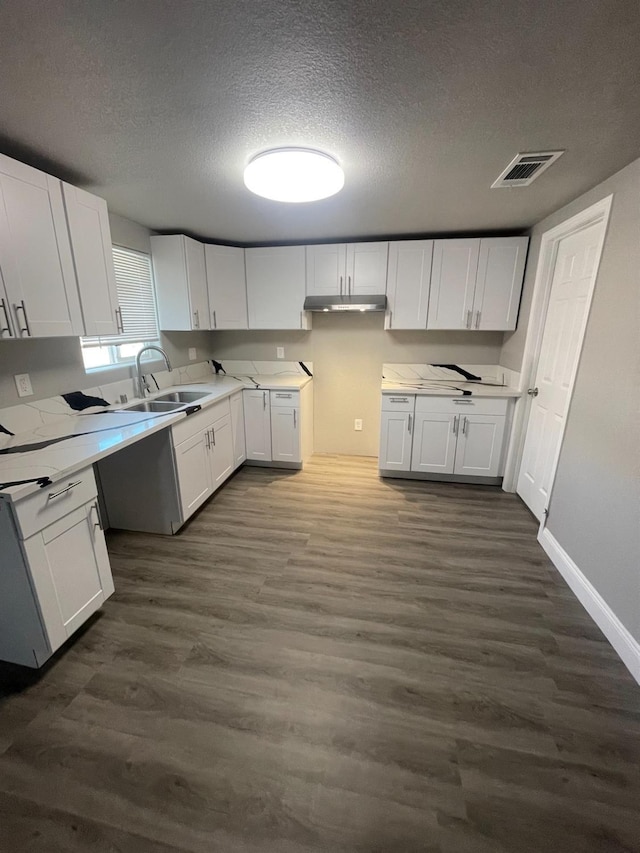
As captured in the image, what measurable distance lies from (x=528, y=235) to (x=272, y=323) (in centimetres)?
249

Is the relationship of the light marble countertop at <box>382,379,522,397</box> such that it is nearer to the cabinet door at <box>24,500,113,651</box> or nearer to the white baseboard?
the white baseboard

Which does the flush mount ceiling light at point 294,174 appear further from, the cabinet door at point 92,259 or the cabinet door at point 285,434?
the cabinet door at point 285,434

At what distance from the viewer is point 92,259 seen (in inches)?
83.0

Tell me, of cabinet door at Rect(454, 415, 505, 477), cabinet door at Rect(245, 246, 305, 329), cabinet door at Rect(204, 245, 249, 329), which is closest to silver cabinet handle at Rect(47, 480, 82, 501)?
cabinet door at Rect(204, 245, 249, 329)

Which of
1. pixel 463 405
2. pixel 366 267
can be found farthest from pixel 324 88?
pixel 463 405

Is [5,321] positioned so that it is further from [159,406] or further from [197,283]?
[197,283]

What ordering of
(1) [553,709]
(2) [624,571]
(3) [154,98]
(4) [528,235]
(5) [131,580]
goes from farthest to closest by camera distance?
(4) [528,235] < (5) [131,580] < (2) [624,571] < (1) [553,709] < (3) [154,98]

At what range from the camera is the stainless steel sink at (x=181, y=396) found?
312 centimetres

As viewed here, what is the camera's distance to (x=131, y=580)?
220 centimetres

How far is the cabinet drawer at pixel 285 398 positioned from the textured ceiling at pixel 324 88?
5.94 ft

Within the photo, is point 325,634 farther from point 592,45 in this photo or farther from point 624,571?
point 592,45

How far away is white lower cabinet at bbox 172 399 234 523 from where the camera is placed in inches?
101

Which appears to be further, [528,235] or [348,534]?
[528,235]

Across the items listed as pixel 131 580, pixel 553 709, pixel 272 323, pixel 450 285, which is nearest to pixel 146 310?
pixel 272 323
